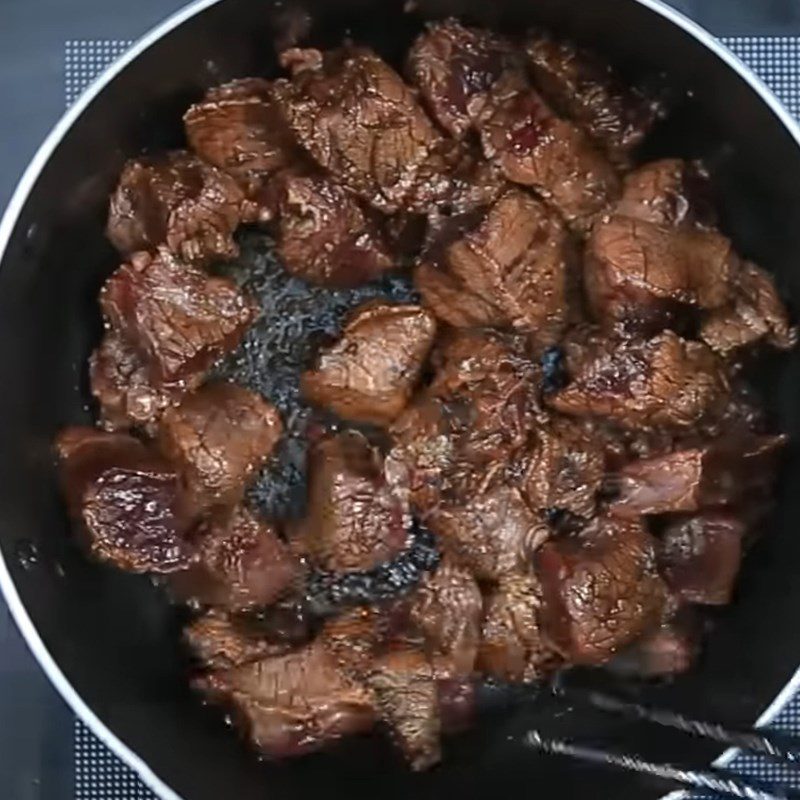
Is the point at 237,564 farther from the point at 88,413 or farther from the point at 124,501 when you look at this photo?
the point at 88,413

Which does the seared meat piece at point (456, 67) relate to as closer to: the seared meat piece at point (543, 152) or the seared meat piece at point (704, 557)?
the seared meat piece at point (543, 152)

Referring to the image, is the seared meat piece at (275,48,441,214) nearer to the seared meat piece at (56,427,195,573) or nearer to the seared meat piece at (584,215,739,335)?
the seared meat piece at (584,215,739,335)

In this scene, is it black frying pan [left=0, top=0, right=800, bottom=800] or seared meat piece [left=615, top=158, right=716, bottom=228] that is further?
seared meat piece [left=615, top=158, right=716, bottom=228]

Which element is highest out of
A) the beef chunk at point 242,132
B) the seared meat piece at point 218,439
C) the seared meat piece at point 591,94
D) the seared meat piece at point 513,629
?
the seared meat piece at point 591,94

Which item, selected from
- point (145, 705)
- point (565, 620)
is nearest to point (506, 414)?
point (565, 620)

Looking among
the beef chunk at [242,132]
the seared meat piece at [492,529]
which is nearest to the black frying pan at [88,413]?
the beef chunk at [242,132]

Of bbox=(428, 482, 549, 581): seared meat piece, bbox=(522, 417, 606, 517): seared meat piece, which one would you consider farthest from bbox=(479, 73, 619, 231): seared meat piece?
bbox=(428, 482, 549, 581): seared meat piece
